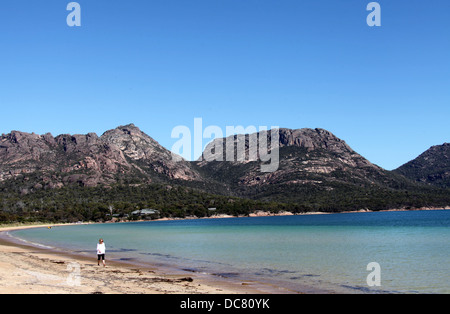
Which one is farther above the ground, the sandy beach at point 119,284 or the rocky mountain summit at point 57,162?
the rocky mountain summit at point 57,162

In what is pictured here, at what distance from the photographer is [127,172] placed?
19800 cm

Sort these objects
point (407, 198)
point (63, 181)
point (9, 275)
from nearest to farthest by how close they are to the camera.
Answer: point (9, 275)
point (63, 181)
point (407, 198)

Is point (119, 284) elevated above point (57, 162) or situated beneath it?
situated beneath

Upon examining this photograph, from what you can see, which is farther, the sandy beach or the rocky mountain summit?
the rocky mountain summit

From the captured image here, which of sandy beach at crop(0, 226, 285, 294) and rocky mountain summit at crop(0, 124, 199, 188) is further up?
rocky mountain summit at crop(0, 124, 199, 188)

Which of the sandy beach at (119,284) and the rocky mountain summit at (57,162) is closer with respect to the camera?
the sandy beach at (119,284)

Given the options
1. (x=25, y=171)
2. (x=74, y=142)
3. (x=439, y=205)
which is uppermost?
(x=74, y=142)

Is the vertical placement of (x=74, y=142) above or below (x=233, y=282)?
above

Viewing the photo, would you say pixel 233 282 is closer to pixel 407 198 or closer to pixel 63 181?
pixel 63 181

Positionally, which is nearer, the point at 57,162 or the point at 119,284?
the point at 119,284

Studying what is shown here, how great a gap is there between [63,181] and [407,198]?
158131 millimetres

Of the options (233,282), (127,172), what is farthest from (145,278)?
(127,172)
